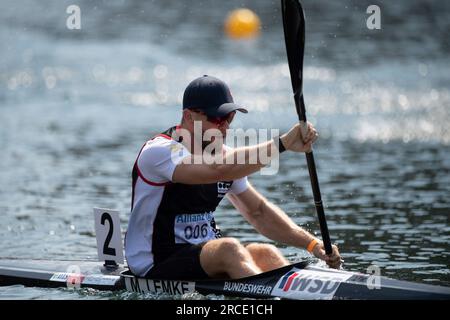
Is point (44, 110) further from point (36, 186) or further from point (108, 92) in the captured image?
point (36, 186)

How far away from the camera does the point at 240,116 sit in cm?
2228

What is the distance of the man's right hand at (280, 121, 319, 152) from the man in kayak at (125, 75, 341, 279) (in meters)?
0.12

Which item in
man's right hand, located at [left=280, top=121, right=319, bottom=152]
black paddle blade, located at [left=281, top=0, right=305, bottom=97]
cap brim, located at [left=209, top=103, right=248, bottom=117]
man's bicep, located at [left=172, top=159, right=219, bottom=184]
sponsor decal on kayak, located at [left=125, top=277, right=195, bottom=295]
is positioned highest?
black paddle blade, located at [left=281, top=0, right=305, bottom=97]

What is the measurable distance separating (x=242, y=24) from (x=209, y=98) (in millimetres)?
29962

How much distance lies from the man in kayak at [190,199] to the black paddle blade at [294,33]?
0.66 m

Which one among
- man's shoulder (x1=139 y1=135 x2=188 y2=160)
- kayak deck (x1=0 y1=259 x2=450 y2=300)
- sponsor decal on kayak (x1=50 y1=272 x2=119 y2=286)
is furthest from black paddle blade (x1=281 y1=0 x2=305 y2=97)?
sponsor decal on kayak (x1=50 y1=272 x2=119 y2=286)

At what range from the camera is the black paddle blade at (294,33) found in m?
8.15

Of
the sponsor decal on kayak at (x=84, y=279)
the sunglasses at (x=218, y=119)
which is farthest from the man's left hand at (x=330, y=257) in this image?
the sponsor decal on kayak at (x=84, y=279)

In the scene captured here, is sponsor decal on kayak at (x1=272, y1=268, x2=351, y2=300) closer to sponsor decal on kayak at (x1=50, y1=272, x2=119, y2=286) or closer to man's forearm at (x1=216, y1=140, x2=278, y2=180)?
man's forearm at (x1=216, y1=140, x2=278, y2=180)

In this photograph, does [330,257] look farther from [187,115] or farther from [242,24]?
[242,24]

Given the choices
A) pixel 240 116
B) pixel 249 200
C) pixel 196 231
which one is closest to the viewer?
pixel 196 231

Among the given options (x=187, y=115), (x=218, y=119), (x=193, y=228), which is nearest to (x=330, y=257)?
(x=193, y=228)

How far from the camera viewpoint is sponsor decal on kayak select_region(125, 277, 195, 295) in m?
7.80

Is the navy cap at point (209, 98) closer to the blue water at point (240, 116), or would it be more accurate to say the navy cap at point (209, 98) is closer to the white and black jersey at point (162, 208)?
the white and black jersey at point (162, 208)
